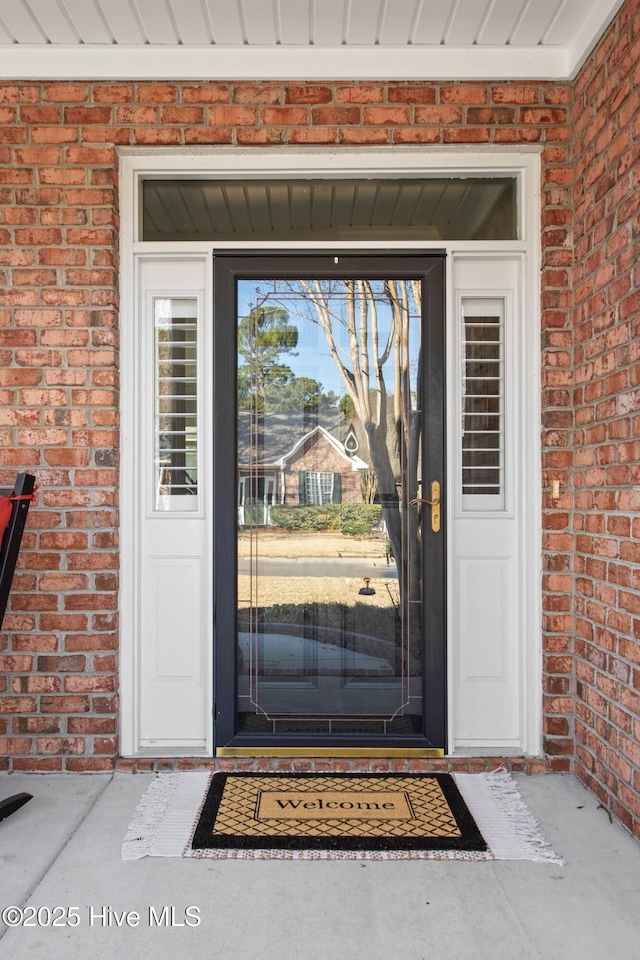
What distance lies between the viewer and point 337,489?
9.02ft

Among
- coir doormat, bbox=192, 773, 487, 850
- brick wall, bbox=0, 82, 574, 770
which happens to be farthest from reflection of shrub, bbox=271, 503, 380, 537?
coir doormat, bbox=192, 773, 487, 850

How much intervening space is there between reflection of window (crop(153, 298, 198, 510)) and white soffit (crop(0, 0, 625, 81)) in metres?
0.93

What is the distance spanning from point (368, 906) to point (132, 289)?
91.7 inches

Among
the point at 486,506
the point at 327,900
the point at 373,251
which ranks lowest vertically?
the point at 327,900

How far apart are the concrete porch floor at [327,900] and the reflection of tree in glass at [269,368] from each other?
5.42 ft

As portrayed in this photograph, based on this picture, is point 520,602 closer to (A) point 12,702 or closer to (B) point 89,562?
(B) point 89,562

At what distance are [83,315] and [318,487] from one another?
117cm

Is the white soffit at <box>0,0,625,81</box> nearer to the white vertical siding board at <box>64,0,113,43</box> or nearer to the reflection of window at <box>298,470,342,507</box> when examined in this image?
the white vertical siding board at <box>64,0,113,43</box>

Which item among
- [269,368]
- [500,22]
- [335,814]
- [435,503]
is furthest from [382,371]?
[335,814]

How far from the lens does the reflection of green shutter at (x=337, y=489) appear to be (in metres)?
2.75

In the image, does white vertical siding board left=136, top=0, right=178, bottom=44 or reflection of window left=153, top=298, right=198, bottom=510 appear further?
reflection of window left=153, top=298, right=198, bottom=510

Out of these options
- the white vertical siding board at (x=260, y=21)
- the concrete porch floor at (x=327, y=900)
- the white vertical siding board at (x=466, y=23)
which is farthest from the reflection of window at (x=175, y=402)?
the white vertical siding board at (x=466, y=23)

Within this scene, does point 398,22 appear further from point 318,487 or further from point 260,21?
point 318,487

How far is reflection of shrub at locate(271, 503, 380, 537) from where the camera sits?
2740mm
